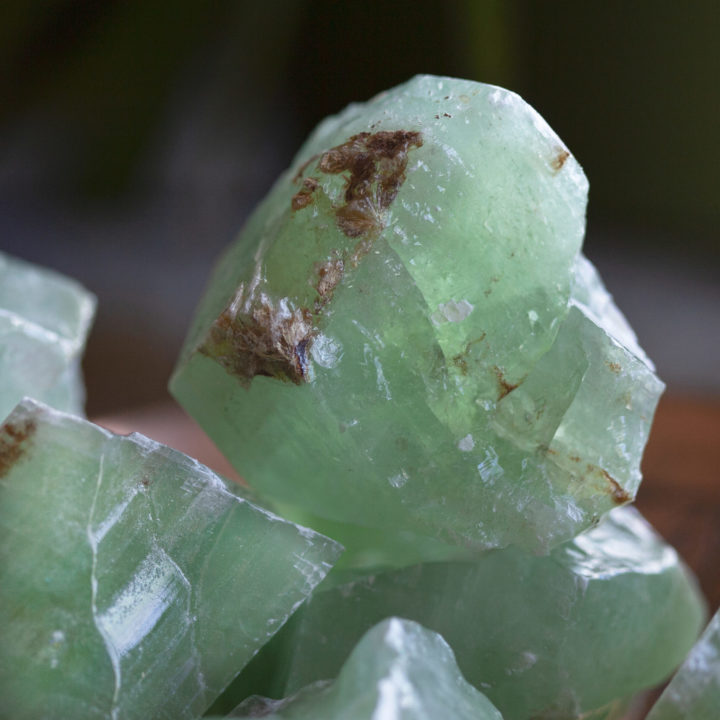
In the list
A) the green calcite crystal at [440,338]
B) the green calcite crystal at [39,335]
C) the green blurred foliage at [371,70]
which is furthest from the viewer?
the green blurred foliage at [371,70]

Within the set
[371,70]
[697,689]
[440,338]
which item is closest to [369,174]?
[440,338]

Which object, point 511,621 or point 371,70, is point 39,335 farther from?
point 371,70

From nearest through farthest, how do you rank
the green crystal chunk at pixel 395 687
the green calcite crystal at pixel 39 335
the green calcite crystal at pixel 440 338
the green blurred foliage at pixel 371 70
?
the green crystal chunk at pixel 395 687, the green calcite crystal at pixel 440 338, the green calcite crystal at pixel 39 335, the green blurred foliage at pixel 371 70

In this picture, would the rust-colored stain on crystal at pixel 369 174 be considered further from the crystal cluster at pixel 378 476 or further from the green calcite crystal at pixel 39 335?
the green calcite crystal at pixel 39 335

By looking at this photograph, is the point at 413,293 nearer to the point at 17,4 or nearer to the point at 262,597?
the point at 262,597

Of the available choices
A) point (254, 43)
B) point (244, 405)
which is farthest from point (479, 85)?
point (254, 43)

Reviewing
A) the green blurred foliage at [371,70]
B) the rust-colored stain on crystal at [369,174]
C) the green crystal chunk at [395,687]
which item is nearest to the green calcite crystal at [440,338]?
the rust-colored stain on crystal at [369,174]

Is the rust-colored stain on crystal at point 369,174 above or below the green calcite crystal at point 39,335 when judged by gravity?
above

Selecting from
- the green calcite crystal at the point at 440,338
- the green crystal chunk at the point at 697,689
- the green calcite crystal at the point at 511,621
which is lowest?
the green calcite crystal at the point at 511,621
